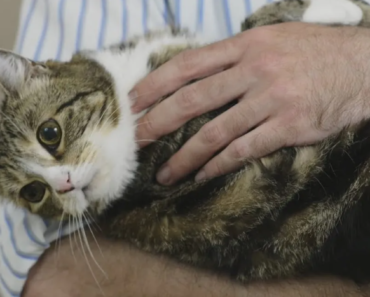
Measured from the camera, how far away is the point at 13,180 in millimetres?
1062

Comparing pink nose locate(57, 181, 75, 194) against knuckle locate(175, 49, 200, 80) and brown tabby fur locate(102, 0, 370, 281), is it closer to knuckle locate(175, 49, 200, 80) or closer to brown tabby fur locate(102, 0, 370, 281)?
brown tabby fur locate(102, 0, 370, 281)


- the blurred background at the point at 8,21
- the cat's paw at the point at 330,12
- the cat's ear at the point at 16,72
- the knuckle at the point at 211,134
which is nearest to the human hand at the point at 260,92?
the knuckle at the point at 211,134

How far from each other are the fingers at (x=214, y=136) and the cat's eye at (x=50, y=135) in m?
0.23

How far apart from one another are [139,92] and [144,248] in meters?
0.33

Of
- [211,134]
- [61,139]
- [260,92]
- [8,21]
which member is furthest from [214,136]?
[8,21]

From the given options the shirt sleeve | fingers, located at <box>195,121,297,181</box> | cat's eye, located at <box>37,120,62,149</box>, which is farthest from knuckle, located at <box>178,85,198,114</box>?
the shirt sleeve

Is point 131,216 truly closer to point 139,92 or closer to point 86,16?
point 139,92

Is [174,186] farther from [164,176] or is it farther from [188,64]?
[188,64]

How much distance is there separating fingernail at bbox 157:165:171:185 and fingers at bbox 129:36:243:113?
0.16 m

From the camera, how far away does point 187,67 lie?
41.2 inches

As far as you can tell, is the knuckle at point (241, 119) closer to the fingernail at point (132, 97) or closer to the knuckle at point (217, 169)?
the knuckle at point (217, 169)

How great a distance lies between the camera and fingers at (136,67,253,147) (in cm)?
100

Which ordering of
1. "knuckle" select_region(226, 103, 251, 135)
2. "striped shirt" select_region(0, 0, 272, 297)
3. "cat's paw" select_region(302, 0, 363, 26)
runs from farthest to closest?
"striped shirt" select_region(0, 0, 272, 297), "cat's paw" select_region(302, 0, 363, 26), "knuckle" select_region(226, 103, 251, 135)

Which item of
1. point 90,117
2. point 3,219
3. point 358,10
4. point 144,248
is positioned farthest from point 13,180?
point 358,10
